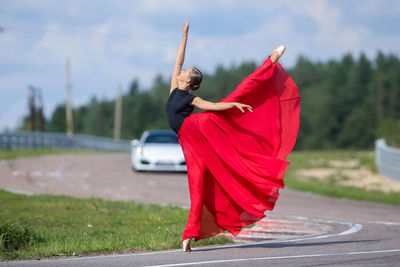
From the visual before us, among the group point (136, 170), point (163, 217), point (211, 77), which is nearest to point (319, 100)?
point (211, 77)

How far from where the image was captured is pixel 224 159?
704cm

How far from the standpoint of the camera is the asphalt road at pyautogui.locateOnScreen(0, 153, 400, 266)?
6301 millimetres

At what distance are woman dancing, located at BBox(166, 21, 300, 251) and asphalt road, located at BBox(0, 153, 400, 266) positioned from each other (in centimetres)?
41

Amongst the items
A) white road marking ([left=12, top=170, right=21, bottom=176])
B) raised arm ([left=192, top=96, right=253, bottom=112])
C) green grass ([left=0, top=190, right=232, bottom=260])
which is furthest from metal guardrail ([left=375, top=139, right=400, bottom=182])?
raised arm ([left=192, top=96, right=253, bottom=112])

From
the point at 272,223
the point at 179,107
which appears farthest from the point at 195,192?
the point at 272,223

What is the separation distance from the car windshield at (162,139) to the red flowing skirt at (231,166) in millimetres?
14768

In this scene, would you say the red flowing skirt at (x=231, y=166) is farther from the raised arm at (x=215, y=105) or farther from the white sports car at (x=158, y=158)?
the white sports car at (x=158, y=158)

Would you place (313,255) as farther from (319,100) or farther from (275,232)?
(319,100)

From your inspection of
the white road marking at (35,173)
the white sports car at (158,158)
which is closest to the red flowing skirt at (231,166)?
the white sports car at (158,158)

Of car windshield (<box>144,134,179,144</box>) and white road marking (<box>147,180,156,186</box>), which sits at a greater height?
car windshield (<box>144,134,179,144</box>)

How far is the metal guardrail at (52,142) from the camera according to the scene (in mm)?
38281

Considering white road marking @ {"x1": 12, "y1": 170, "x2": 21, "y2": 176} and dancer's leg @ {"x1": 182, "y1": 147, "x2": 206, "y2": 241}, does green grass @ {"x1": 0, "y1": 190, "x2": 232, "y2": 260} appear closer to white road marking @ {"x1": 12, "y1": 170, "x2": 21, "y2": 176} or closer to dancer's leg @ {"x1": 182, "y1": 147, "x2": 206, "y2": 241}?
dancer's leg @ {"x1": 182, "y1": 147, "x2": 206, "y2": 241}

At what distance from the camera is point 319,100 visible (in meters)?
102

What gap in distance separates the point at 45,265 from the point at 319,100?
322 ft
